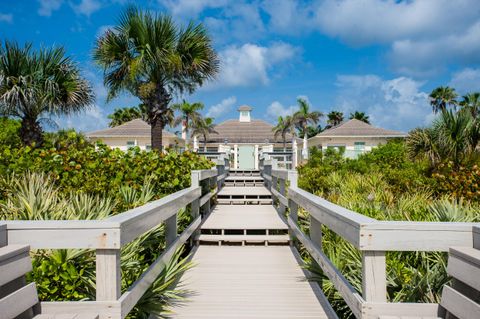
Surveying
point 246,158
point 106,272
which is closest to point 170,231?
point 106,272

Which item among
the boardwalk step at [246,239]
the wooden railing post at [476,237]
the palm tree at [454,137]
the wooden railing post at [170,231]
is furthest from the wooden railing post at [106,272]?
the palm tree at [454,137]

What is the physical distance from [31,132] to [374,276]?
10.7m

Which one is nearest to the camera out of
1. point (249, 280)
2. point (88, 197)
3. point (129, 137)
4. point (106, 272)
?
point (106, 272)

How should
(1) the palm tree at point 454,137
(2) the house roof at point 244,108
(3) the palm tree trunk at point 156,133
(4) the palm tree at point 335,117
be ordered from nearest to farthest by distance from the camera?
1. (1) the palm tree at point 454,137
2. (3) the palm tree trunk at point 156,133
3. (2) the house roof at point 244,108
4. (4) the palm tree at point 335,117

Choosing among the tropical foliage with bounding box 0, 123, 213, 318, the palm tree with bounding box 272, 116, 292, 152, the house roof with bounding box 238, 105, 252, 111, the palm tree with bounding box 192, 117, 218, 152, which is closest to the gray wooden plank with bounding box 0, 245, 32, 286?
the tropical foliage with bounding box 0, 123, 213, 318

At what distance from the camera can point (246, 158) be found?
102 feet

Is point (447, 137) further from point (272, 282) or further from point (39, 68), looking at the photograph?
point (39, 68)

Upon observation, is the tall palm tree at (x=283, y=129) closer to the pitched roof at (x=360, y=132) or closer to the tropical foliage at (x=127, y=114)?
the pitched roof at (x=360, y=132)

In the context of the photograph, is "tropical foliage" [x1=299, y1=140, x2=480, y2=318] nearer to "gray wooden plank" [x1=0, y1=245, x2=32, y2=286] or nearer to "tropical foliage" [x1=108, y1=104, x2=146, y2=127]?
"gray wooden plank" [x1=0, y1=245, x2=32, y2=286]

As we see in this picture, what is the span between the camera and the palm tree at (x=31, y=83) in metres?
11.0

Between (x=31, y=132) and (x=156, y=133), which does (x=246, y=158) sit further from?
(x=31, y=132)

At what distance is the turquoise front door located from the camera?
30.8 metres

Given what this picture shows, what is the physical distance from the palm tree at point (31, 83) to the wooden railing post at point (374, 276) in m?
10.3

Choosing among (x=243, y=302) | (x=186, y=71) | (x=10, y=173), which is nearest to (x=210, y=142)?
(x=186, y=71)
